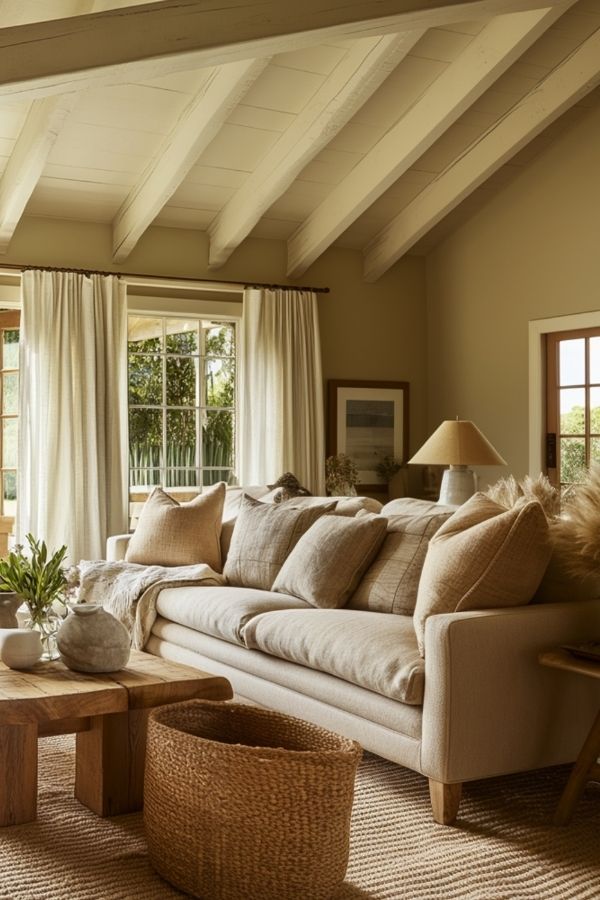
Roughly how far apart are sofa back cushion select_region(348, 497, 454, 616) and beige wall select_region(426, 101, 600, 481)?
294 cm

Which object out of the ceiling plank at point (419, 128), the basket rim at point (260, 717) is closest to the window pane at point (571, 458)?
the ceiling plank at point (419, 128)

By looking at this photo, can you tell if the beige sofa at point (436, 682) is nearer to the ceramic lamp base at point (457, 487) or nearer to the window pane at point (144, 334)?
the ceramic lamp base at point (457, 487)

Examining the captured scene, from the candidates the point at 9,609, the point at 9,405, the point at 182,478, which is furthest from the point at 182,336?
the point at 9,609

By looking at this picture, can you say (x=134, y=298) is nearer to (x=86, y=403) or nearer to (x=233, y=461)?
(x=86, y=403)

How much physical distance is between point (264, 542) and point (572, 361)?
289 cm

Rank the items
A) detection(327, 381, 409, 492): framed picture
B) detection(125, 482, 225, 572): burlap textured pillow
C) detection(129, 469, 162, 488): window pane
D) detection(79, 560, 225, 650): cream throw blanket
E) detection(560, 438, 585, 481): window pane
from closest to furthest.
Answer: detection(79, 560, 225, 650): cream throw blanket
detection(125, 482, 225, 572): burlap textured pillow
detection(560, 438, 585, 481): window pane
detection(129, 469, 162, 488): window pane
detection(327, 381, 409, 492): framed picture

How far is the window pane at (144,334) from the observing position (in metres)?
7.02

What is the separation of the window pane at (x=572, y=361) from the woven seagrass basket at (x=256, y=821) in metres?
4.54

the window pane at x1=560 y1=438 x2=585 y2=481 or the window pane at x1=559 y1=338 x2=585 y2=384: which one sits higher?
the window pane at x1=559 y1=338 x2=585 y2=384

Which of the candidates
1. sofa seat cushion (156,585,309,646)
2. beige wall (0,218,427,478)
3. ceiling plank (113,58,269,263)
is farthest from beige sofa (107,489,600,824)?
beige wall (0,218,427,478)

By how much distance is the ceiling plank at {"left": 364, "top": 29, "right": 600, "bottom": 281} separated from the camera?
579 centimetres

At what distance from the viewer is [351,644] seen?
324 cm

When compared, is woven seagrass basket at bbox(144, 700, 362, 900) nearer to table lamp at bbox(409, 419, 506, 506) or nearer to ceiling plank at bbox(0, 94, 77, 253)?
table lamp at bbox(409, 419, 506, 506)

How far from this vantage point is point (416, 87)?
5.88 meters
